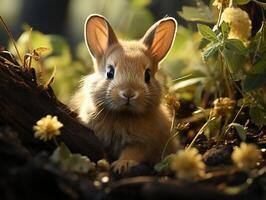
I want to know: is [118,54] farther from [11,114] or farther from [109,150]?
[11,114]

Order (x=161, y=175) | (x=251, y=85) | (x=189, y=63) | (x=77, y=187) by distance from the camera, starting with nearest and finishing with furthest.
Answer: (x=77, y=187), (x=161, y=175), (x=251, y=85), (x=189, y=63)

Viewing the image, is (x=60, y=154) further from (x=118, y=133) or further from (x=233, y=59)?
(x=233, y=59)

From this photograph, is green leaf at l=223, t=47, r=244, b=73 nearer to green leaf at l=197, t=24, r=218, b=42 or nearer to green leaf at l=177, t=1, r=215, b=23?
green leaf at l=197, t=24, r=218, b=42

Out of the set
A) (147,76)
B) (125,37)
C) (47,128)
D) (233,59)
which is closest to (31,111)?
(47,128)

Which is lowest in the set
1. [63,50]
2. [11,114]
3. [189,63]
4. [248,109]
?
[11,114]

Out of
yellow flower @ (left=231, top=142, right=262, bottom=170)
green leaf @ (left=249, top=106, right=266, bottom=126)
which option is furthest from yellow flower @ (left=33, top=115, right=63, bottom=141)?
green leaf @ (left=249, top=106, right=266, bottom=126)

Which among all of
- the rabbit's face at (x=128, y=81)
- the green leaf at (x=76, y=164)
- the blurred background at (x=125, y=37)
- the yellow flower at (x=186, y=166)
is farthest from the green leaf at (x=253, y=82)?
the yellow flower at (x=186, y=166)

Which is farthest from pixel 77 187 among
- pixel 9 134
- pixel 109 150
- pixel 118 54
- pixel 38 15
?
pixel 38 15
